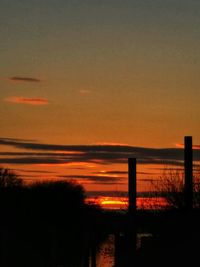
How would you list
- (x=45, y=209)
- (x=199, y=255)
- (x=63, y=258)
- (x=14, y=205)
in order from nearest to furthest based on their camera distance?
1. (x=199, y=255)
2. (x=63, y=258)
3. (x=14, y=205)
4. (x=45, y=209)

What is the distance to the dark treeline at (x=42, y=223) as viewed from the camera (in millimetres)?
42309

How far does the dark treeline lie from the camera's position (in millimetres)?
42309

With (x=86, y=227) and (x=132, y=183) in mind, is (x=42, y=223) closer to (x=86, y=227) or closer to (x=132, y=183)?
(x=86, y=227)

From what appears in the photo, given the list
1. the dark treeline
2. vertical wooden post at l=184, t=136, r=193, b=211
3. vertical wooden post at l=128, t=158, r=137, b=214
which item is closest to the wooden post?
vertical wooden post at l=128, t=158, r=137, b=214

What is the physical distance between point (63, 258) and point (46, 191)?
22.0 metres

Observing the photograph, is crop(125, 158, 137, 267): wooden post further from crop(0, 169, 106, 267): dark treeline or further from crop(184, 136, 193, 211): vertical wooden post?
crop(0, 169, 106, 267): dark treeline

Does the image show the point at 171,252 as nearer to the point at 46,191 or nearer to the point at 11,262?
the point at 11,262

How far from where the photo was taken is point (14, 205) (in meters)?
53.8

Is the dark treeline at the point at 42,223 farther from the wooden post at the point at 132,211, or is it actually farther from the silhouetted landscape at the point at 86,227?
the wooden post at the point at 132,211

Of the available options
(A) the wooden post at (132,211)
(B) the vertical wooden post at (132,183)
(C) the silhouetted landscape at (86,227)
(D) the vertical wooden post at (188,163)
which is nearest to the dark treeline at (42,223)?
(C) the silhouetted landscape at (86,227)

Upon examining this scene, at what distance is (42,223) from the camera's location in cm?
5484

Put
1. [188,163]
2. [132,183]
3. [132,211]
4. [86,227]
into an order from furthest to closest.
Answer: [86,227] < [188,163] < [132,211] < [132,183]

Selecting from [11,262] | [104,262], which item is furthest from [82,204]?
[104,262]

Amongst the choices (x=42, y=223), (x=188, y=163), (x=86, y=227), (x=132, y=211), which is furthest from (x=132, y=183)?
(x=42, y=223)
